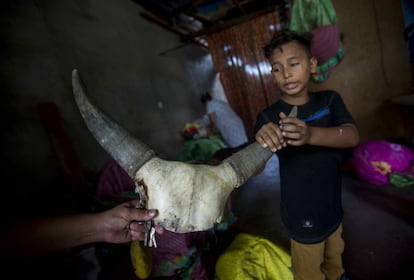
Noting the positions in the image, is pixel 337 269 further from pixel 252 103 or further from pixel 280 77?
pixel 252 103

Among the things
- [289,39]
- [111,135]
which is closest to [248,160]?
[111,135]

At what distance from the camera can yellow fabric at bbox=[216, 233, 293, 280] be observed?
159 cm

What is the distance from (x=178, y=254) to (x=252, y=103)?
3.47 m

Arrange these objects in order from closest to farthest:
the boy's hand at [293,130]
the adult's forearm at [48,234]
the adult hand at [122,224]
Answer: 1. the boy's hand at [293,130]
2. the adult hand at [122,224]
3. the adult's forearm at [48,234]

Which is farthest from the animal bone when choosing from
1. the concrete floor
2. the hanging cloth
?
the hanging cloth

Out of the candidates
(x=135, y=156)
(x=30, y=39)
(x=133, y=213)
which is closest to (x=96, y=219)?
(x=133, y=213)

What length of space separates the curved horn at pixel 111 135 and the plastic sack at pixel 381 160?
3.58 meters

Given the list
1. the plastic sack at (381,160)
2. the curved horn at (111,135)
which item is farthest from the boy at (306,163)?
the plastic sack at (381,160)

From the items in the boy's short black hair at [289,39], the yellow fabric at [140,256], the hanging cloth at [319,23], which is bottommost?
the yellow fabric at [140,256]

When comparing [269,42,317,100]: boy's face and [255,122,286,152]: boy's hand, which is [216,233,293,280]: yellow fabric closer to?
[255,122,286,152]: boy's hand

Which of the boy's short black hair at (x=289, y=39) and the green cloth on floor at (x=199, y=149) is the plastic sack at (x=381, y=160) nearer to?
the green cloth on floor at (x=199, y=149)

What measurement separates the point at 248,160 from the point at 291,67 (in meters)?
0.81

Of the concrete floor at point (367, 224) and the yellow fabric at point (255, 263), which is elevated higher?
the yellow fabric at point (255, 263)

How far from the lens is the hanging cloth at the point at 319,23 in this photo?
2674 mm
